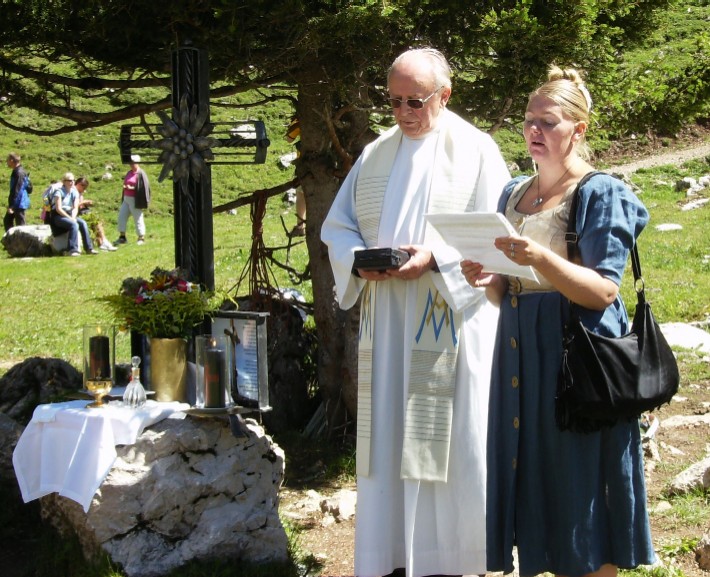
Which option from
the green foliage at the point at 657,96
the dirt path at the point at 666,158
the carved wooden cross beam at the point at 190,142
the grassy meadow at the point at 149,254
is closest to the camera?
the carved wooden cross beam at the point at 190,142

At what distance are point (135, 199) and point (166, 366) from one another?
1389 cm

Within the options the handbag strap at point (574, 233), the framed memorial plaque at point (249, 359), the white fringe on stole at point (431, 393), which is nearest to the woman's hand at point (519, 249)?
the handbag strap at point (574, 233)

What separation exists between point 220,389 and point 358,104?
2.42m

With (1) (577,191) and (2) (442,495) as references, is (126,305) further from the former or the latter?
(1) (577,191)

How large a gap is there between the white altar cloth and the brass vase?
17cm

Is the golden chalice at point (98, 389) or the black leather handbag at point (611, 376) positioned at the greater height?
the black leather handbag at point (611, 376)

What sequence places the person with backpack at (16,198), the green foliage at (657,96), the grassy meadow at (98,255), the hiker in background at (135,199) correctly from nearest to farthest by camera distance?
A: the green foliage at (657,96) < the grassy meadow at (98,255) < the hiker in background at (135,199) < the person with backpack at (16,198)

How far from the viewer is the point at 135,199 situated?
18609 millimetres

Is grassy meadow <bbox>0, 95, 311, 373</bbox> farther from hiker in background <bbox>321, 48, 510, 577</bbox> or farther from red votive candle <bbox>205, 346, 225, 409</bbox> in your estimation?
hiker in background <bbox>321, 48, 510, 577</bbox>

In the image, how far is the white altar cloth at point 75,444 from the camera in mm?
4680

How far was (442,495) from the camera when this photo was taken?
13.9 feet

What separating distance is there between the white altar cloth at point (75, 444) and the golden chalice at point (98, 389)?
6cm

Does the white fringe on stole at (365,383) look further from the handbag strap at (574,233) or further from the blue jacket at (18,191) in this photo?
the blue jacket at (18,191)

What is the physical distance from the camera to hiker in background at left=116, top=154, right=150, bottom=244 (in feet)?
60.6
